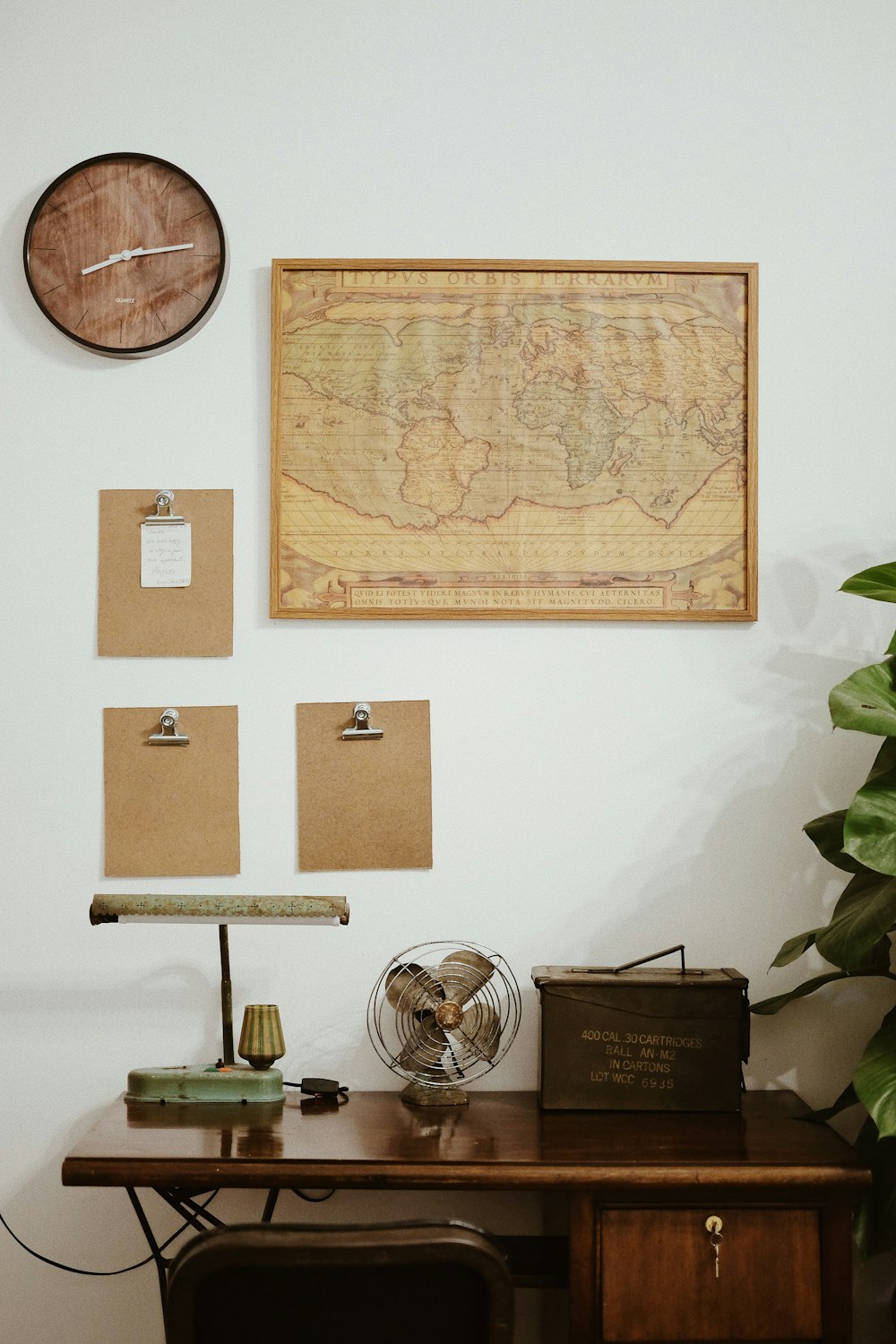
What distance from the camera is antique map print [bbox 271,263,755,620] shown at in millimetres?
2287

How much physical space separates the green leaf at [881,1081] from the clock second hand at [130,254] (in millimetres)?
2072

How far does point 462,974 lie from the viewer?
6.94ft

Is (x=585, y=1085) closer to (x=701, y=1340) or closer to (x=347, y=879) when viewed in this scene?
(x=701, y=1340)

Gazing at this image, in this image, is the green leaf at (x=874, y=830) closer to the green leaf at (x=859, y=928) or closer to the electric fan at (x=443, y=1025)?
the green leaf at (x=859, y=928)

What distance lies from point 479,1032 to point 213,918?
1.87 feet

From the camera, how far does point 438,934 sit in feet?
7.45

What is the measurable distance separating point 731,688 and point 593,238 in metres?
1.02

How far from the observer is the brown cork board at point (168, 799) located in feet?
7.43

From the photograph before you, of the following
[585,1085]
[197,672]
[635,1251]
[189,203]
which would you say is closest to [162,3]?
[189,203]

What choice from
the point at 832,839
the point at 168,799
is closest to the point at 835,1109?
the point at 832,839

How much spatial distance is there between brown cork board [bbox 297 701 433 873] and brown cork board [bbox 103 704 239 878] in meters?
0.16

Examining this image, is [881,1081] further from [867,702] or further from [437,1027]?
[437,1027]

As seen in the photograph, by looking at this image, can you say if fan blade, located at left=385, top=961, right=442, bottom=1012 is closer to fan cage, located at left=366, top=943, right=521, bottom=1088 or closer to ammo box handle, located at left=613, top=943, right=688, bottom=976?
fan cage, located at left=366, top=943, right=521, bottom=1088

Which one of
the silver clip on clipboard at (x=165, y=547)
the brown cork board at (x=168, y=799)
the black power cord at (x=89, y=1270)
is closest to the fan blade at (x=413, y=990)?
the brown cork board at (x=168, y=799)
